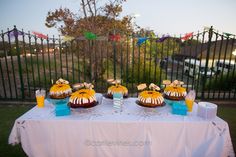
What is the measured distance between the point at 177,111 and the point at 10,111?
4.12 metres

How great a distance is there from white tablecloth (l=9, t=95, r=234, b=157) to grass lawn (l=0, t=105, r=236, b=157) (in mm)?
1074

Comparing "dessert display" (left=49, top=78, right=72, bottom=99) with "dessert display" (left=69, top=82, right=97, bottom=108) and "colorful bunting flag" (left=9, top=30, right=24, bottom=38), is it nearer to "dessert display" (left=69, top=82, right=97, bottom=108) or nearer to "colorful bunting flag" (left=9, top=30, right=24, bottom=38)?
"dessert display" (left=69, top=82, right=97, bottom=108)

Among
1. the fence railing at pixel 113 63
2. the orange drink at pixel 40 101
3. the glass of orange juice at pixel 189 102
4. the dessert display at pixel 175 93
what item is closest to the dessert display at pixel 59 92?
the orange drink at pixel 40 101

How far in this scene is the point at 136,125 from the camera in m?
1.82

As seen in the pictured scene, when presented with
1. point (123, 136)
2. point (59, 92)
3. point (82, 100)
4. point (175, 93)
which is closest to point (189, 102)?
point (175, 93)

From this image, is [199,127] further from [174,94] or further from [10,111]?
[10,111]

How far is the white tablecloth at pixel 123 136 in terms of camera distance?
5.97 feet

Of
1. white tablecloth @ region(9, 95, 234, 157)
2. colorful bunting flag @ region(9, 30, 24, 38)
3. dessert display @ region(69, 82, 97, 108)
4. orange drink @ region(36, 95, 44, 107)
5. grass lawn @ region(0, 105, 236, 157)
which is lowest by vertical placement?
grass lawn @ region(0, 105, 236, 157)

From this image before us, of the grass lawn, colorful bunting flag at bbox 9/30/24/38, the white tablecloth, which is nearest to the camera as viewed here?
the white tablecloth

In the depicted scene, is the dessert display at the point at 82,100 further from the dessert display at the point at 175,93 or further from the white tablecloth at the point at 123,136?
the dessert display at the point at 175,93

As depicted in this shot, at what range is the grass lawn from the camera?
2763 mm

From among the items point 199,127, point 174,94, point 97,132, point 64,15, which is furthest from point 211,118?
point 64,15

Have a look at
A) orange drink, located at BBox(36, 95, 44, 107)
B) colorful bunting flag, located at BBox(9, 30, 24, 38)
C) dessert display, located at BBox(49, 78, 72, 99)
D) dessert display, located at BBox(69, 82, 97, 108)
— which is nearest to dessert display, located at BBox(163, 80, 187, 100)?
dessert display, located at BBox(69, 82, 97, 108)

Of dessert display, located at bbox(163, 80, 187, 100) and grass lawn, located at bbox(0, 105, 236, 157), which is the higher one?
dessert display, located at bbox(163, 80, 187, 100)
